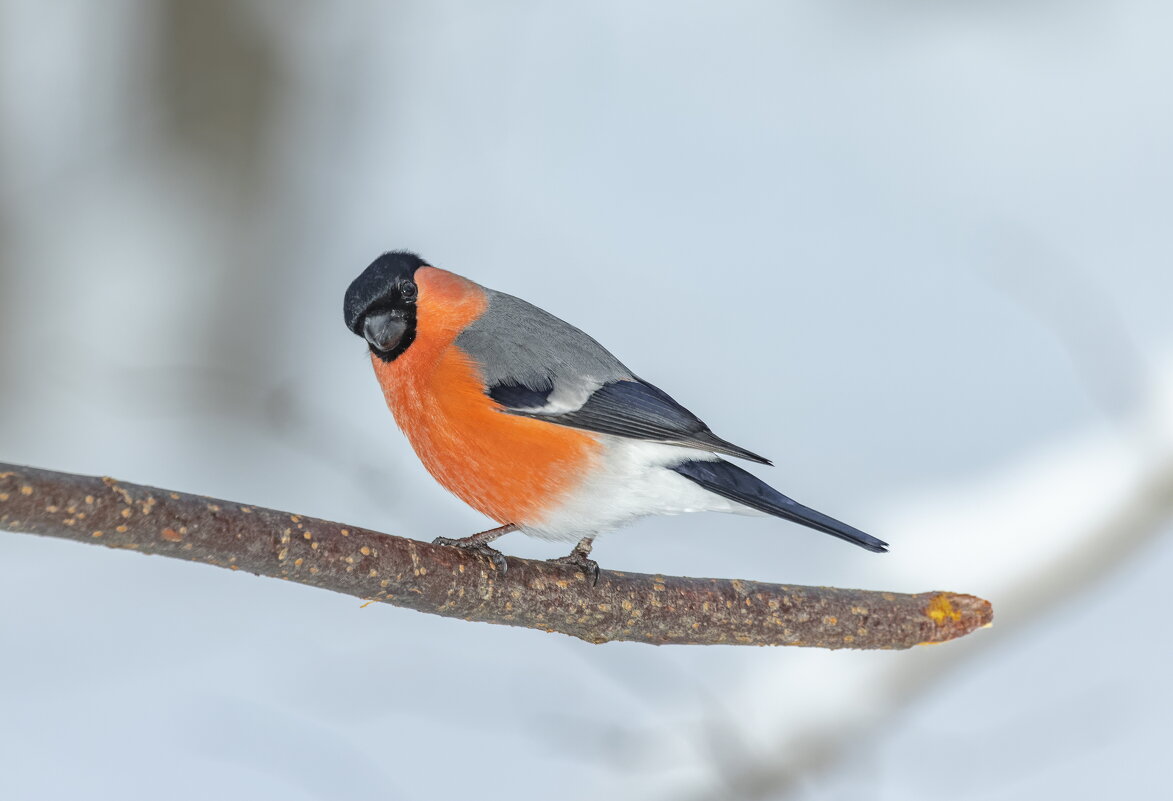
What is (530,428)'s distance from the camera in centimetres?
151

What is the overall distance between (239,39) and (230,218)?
0.49 m

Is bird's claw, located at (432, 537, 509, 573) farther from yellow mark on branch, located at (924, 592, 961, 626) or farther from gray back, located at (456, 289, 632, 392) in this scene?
yellow mark on branch, located at (924, 592, 961, 626)

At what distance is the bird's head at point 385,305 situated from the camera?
1.52 metres

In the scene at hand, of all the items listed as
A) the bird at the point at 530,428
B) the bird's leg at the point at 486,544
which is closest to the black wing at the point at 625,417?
the bird at the point at 530,428

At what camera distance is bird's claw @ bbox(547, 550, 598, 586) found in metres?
1.46

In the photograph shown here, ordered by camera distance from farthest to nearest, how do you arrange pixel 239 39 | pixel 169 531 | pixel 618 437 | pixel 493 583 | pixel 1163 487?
pixel 239 39
pixel 1163 487
pixel 618 437
pixel 493 583
pixel 169 531

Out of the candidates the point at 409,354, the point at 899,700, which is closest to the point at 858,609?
the point at 409,354

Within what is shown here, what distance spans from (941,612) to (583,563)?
1.60 ft

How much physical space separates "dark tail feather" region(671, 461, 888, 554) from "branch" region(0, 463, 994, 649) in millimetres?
111

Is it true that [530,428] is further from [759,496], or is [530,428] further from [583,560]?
[759,496]

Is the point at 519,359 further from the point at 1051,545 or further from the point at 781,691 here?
the point at 1051,545

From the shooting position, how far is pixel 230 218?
3084mm

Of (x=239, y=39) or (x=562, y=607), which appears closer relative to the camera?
(x=562, y=607)

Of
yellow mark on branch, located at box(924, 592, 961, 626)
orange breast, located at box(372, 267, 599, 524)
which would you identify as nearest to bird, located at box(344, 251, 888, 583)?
orange breast, located at box(372, 267, 599, 524)
